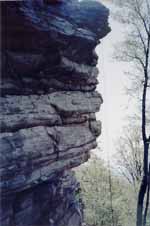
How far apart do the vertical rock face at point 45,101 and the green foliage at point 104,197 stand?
9323mm

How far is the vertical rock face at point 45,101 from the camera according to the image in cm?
744

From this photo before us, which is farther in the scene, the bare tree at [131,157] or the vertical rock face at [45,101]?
the bare tree at [131,157]

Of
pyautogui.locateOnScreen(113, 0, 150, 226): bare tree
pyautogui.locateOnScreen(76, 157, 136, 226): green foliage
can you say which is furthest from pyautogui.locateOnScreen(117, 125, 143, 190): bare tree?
pyautogui.locateOnScreen(113, 0, 150, 226): bare tree

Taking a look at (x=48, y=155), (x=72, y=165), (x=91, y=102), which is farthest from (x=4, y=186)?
(x=91, y=102)

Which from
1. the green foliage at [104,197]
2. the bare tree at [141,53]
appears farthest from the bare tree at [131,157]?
the bare tree at [141,53]

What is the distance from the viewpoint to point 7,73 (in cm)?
815

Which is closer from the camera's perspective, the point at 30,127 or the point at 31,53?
the point at 30,127

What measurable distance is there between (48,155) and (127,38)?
7.69 metres

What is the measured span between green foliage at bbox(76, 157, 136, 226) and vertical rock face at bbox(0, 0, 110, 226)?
9.32 meters

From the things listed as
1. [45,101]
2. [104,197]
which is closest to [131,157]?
[104,197]

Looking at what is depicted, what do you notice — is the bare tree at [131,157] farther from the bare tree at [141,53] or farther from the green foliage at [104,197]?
the bare tree at [141,53]

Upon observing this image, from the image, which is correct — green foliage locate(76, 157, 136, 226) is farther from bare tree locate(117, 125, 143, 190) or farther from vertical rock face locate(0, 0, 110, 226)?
vertical rock face locate(0, 0, 110, 226)

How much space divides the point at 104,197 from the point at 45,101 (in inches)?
532

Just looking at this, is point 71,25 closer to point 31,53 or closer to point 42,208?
point 31,53
